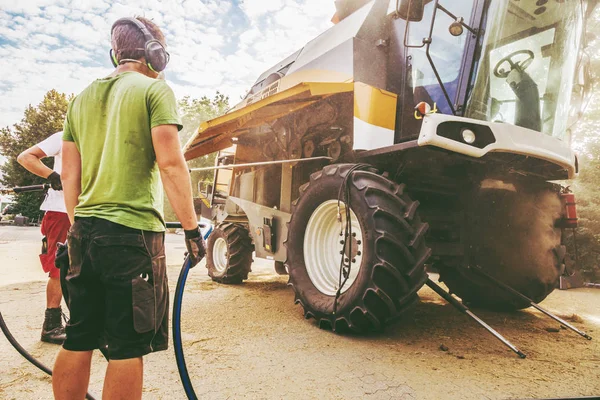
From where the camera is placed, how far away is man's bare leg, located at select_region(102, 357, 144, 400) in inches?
53.7

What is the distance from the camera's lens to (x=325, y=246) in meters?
3.80

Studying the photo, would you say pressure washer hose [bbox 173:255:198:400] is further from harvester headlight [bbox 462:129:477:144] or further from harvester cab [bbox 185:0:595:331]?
harvester headlight [bbox 462:129:477:144]

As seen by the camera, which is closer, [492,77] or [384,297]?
[384,297]

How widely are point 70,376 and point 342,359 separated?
5.68ft

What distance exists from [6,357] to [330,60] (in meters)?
3.94

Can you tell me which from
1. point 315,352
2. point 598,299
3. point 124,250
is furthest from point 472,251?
point 598,299

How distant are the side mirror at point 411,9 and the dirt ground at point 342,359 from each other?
262 centimetres

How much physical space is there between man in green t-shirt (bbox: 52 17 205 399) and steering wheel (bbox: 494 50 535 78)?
2.90 meters

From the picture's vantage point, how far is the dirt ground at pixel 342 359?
Result: 2191mm

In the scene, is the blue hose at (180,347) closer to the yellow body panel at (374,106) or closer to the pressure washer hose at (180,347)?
the pressure washer hose at (180,347)

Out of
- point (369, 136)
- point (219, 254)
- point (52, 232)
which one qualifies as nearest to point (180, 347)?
point (52, 232)

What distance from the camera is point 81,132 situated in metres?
1.66

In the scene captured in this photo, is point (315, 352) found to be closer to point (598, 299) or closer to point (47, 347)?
point (47, 347)

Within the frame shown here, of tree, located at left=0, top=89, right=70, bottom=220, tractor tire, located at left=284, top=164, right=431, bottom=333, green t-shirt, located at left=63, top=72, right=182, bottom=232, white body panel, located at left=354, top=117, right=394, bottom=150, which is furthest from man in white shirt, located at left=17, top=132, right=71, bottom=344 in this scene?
tree, located at left=0, top=89, right=70, bottom=220
